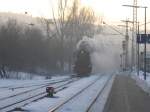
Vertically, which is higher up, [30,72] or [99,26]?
[99,26]

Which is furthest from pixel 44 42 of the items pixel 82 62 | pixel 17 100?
pixel 17 100

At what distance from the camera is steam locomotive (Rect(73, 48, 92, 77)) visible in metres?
77.0

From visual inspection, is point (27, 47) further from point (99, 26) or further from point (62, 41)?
point (99, 26)

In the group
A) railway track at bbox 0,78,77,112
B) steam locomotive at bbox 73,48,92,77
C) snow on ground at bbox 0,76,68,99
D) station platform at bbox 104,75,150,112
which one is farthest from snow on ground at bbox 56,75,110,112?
steam locomotive at bbox 73,48,92,77

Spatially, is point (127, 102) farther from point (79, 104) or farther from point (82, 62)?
point (82, 62)

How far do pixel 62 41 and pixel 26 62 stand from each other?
22168 mm

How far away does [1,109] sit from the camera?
2367 centimetres

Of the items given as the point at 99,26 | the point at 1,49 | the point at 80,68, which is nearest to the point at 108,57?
the point at 99,26

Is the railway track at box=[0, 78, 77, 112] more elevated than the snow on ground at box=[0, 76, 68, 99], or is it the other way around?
the railway track at box=[0, 78, 77, 112]

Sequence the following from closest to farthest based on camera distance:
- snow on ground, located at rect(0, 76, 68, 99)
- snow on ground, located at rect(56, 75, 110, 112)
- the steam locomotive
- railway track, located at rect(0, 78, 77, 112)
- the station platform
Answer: snow on ground, located at rect(56, 75, 110, 112) → railway track, located at rect(0, 78, 77, 112) → the station platform → snow on ground, located at rect(0, 76, 68, 99) → the steam locomotive

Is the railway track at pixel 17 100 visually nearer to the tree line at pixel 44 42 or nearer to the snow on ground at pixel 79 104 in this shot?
the snow on ground at pixel 79 104

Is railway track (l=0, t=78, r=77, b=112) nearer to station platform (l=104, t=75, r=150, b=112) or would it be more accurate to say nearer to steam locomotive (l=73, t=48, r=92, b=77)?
station platform (l=104, t=75, r=150, b=112)

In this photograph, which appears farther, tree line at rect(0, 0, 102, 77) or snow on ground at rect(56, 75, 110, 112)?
tree line at rect(0, 0, 102, 77)

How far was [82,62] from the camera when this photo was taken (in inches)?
3041
